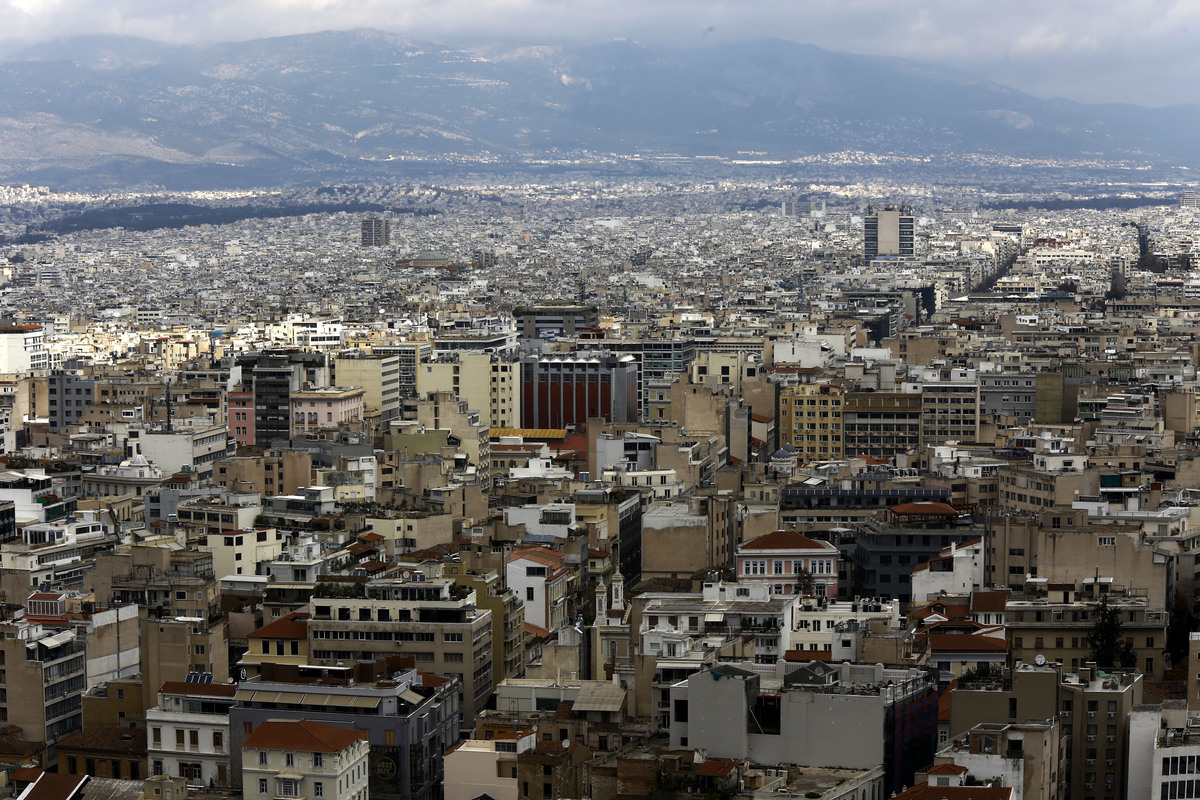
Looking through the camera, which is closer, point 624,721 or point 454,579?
point 624,721

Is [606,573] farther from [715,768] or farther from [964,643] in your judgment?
[715,768]

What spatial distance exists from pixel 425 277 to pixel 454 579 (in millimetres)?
118558

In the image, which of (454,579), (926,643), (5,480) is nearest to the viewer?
Result: (926,643)

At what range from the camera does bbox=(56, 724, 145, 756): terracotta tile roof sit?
27.1 metres

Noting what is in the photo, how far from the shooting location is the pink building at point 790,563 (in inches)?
1341

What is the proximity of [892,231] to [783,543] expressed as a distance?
125 m

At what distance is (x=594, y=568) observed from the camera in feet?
Answer: 121

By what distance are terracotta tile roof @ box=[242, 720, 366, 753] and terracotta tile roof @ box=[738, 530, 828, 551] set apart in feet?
36.4

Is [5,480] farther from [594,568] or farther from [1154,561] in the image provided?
[1154,561]

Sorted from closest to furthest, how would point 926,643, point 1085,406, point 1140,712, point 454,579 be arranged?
point 1140,712 → point 926,643 → point 454,579 → point 1085,406

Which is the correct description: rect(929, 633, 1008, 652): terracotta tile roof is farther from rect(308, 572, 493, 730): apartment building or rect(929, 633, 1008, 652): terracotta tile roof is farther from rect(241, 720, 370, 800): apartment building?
rect(241, 720, 370, 800): apartment building

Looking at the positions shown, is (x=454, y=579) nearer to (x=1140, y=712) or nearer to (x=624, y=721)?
(x=624, y=721)

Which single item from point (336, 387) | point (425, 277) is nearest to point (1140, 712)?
point (336, 387)

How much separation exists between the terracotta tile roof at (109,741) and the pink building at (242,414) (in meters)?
30.2
